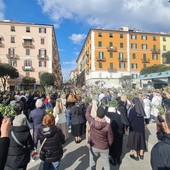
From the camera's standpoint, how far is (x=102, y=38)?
5709cm

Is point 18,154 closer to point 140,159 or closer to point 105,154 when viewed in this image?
point 105,154

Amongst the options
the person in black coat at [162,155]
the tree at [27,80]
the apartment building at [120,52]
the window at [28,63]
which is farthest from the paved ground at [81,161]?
the apartment building at [120,52]

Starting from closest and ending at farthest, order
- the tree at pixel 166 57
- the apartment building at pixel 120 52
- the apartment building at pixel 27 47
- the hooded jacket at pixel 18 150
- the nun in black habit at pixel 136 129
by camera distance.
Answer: the hooded jacket at pixel 18 150, the nun in black habit at pixel 136 129, the apartment building at pixel 27 47, the apartment building at pixel 120 52, the tree at pixel 166 57

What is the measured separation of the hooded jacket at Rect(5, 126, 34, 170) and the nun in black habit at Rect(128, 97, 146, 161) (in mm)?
3164

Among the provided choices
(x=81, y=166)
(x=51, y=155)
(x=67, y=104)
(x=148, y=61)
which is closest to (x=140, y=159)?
(x=81, y=166)

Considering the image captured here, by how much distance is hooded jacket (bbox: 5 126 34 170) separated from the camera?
3.76 meters

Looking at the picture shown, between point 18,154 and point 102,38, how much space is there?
55.4m

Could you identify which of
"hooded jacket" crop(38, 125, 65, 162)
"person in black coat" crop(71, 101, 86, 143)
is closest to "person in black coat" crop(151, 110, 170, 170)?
"hooded jacket" crop(38, 125, 65, 162)

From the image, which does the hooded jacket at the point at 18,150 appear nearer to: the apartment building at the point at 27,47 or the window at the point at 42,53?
the apartment building at the point at 27,47

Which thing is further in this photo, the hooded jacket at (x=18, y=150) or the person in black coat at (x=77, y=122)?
the person in black coat at (x=77, y=122)

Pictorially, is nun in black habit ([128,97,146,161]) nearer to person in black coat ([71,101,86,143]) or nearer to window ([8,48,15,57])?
person in black coat ([71,101,86,143])

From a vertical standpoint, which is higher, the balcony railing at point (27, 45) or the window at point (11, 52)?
the balcony railing at point (27, 45)

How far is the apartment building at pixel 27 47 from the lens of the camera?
5059 centimetres

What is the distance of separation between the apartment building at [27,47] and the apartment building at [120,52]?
39.8 ft
